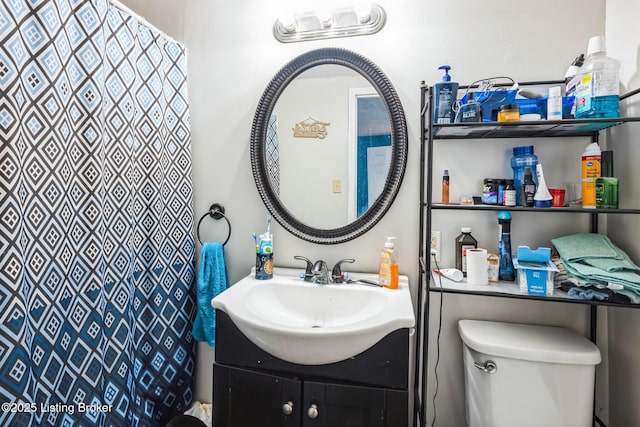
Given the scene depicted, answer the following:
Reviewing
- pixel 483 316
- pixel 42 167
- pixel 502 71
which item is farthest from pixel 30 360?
pixel 502 71

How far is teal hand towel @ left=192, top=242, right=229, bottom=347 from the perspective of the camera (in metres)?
1.49

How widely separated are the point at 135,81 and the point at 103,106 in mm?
197

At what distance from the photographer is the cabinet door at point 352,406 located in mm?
1014

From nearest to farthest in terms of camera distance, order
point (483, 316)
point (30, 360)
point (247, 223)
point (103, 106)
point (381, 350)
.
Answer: point (30, 360) → point (381, 350) → point (103, 106) → point (483, 316) → point (247, 223)

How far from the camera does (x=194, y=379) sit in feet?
5.41

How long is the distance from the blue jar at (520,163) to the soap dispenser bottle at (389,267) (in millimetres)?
494

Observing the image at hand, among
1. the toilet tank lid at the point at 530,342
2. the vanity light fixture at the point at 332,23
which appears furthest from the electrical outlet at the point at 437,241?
the vanity light fixture at the point at 332,23

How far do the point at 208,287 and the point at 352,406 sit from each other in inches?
32.4

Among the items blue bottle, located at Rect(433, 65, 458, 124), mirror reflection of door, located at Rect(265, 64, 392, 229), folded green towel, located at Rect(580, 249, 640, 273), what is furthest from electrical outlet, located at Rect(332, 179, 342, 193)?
folded green towel, located at Rect(580, 249, 640, 273)

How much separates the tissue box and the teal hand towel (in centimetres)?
122

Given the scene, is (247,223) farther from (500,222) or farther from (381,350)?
(500,222)

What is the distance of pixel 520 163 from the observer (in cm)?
121

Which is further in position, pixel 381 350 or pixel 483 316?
pixel 483 316

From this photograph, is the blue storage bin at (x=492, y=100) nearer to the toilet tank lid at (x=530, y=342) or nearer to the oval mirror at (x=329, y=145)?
the oval mirror at (x=329, y=145)
